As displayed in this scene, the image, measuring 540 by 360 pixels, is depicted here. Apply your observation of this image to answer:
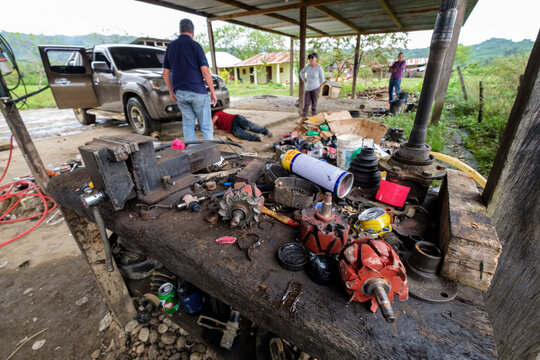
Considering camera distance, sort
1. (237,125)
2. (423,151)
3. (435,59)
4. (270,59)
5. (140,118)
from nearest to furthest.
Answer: (435,59) → (423,151) → (237,125) → (140,118) → (270,59)

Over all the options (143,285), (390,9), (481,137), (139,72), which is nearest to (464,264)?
(143,285)

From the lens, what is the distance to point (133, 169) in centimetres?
122

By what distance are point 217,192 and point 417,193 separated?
4.03 feet

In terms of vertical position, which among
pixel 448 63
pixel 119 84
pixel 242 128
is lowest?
pixel 242 128

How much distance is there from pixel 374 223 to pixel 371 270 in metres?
0.45

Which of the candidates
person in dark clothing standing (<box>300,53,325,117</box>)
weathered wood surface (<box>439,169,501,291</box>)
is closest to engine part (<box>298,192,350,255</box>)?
weathered wood surface (<box>439,169,501,291</box>)

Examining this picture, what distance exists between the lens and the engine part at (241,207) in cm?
109

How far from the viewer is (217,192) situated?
1457 millimetres

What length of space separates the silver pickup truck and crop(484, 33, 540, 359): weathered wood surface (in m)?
5.07

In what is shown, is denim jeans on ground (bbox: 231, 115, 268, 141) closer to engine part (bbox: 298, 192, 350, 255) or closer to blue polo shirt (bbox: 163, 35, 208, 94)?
blue polo shirt (bbox: 163, 35, 208, 94)

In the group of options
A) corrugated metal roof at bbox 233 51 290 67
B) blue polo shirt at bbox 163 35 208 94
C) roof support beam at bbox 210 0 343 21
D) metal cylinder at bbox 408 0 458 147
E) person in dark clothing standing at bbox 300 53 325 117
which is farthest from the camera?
corrugated metal roof at bbox 233 51 290 67

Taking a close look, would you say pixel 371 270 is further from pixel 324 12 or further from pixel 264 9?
pixel 324 12

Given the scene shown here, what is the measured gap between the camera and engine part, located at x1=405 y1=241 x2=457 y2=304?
2.56ft

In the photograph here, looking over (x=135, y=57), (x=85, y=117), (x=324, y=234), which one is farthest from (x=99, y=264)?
(x=85, y=117)
